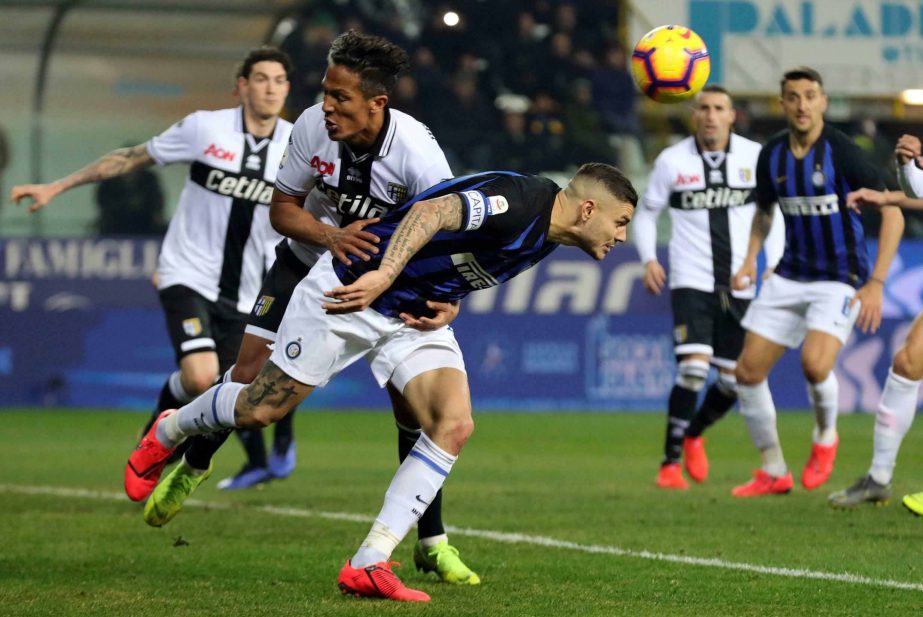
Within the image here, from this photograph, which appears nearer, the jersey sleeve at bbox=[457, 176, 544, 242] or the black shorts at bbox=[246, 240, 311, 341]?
the jersey sleeve at bbox=[457, 176, 544, 242]

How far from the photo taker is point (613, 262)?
18.4 metres

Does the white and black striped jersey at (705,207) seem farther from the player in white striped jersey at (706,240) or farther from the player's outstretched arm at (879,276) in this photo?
the player's outstretched arm at (879,276)

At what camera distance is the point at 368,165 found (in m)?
6.21

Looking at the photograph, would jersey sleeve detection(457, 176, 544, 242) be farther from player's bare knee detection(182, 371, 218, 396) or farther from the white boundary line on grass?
player's bare knee detection(182, 371, 218, 396)

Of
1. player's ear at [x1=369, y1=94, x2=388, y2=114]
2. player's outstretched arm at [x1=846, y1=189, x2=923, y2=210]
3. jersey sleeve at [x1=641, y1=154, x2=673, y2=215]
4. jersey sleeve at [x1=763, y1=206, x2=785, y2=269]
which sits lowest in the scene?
jersey sleeve at [x1=763, y1=206, x2=785, y2=269]

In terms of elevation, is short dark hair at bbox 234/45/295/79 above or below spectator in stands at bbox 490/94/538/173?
above

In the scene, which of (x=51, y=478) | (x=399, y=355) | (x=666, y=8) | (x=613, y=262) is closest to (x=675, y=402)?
(x=51, y=478)

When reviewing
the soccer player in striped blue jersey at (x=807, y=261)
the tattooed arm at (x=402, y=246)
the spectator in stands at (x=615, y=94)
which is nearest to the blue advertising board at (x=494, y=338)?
the spectator in stands at (x=615, y=94)

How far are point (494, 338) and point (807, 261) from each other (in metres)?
8.30

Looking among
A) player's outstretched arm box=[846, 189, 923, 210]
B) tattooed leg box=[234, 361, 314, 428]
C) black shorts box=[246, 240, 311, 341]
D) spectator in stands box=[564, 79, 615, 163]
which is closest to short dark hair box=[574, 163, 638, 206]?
tattooed leg box=[234, 361, 314, 428]

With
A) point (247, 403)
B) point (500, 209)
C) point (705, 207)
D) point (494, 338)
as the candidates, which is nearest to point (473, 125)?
point (494, 338)

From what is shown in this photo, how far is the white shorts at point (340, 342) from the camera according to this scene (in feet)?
19.6

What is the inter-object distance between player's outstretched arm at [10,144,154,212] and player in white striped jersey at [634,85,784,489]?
12.7 feet

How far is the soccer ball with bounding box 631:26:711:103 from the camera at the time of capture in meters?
8.37
